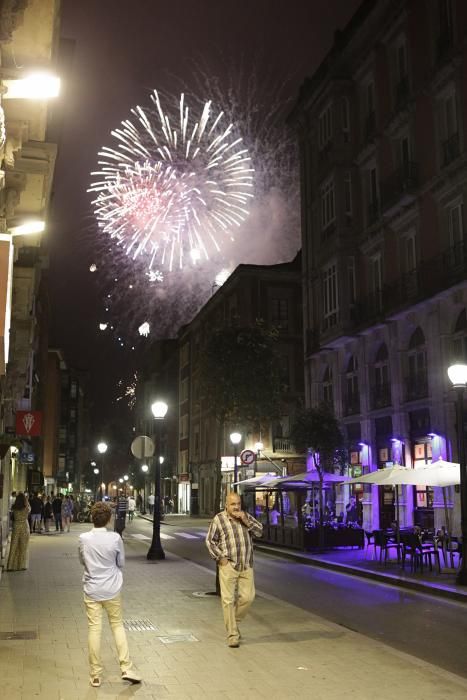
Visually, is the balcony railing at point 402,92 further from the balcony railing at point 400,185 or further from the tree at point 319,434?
the tree at point 319,434

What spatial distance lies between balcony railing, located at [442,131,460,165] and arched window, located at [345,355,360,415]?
10949mm

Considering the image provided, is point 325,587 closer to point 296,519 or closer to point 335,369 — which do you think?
point 296,519

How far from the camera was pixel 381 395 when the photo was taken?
3219 centimetres

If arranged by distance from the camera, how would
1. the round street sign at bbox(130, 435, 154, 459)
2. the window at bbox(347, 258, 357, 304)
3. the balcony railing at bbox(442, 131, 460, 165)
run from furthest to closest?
the window at bbox(347, 258, 357, 304) → the balcony railing at bbox(442, 131, 460, 165) → the round street sign at bbox(130, 435, 154, 459)

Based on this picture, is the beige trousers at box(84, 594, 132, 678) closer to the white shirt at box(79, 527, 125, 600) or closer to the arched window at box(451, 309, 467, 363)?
the white shirt at box(79, 527, 125, 600)

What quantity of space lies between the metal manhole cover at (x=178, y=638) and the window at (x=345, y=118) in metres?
31.0

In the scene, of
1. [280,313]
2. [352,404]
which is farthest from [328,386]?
[280,313]

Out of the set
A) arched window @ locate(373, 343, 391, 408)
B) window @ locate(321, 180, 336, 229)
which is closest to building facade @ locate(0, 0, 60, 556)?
arched window @ locate(373, 343, 391, 408)

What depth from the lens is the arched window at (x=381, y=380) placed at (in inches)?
1254

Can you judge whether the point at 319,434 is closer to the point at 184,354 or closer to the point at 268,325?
the point at 268,325

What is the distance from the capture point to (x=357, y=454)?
Answer: 34.1m

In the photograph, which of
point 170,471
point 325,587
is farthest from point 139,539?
point 170,471

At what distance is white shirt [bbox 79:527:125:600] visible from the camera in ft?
23.4

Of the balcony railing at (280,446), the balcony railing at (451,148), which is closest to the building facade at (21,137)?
the balcony railing at (451,148)
